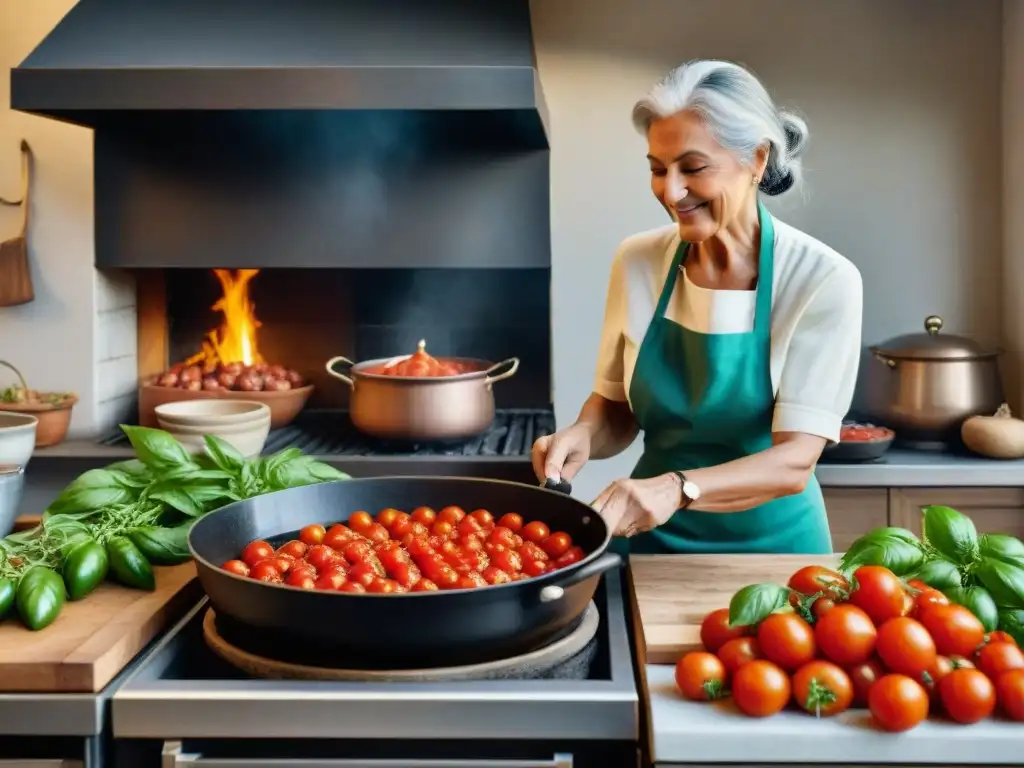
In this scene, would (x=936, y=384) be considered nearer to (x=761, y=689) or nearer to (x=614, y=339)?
(x=614, y=339)

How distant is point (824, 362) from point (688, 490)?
11.9 inches

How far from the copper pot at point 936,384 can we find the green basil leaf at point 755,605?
1833 millimetres

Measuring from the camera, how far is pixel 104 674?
125cm

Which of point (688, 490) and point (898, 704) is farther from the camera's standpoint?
point (688, 490)

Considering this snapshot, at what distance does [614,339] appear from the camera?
199 cm

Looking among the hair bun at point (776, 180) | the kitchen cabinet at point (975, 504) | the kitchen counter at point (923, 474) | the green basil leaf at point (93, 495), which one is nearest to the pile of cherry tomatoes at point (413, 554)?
the green basil leaf at point (93, 495)

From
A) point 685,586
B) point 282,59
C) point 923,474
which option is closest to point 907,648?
point 685,586

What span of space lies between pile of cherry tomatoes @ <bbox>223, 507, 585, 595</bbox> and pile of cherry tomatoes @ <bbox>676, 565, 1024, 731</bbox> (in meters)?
0.26

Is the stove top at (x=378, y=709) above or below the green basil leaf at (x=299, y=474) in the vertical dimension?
below

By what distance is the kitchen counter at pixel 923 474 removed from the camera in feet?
9.00

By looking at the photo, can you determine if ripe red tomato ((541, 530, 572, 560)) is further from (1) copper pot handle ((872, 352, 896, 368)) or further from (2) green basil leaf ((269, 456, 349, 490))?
(1) copper pot handle ((872, 352, 896, 368))

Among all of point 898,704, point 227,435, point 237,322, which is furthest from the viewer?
point 237,322

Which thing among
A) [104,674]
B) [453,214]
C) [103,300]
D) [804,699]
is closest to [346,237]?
[453,214]

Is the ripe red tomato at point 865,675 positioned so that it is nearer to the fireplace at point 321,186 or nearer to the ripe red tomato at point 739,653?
the ripe red tomato at point 739,653
